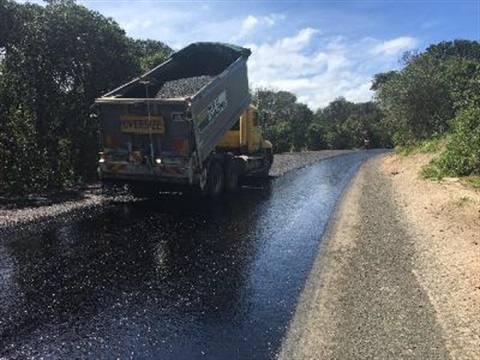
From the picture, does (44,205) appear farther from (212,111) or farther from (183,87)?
(212,111)

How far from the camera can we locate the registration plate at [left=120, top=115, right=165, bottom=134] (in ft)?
44.7

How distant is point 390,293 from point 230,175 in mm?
9521

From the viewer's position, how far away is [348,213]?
43.3 feet

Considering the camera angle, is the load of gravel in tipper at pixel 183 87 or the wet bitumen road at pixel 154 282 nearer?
the wet bitumen road at pixel 154 282

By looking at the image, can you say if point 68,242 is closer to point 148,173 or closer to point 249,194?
point 148,173

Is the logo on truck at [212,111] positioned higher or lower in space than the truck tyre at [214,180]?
higher

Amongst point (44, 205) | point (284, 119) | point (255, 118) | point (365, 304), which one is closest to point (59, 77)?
point (255, 118)

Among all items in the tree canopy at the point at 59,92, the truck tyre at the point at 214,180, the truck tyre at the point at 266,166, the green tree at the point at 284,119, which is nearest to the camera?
the truck tyre at the point at 214,180

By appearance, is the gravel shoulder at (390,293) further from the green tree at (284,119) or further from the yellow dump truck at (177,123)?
the green tree at (284,119)

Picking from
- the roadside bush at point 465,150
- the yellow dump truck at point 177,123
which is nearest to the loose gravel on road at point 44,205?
the yellow dump truck at point 177,123

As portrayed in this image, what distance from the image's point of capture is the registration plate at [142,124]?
13623 mm

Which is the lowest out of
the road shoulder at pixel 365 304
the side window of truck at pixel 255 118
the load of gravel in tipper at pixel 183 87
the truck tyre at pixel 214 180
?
the road shoulder at pixel 365 304

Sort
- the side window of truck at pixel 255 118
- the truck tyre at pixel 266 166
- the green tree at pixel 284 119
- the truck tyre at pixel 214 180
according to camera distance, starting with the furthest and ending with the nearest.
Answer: the green tree at pixel 284 119
the truck tyre at pixel 266 166
the side window of truck at pixel 255 118
the truck tyre at pixel 214 180

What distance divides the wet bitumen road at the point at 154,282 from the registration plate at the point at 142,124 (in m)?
2.07
